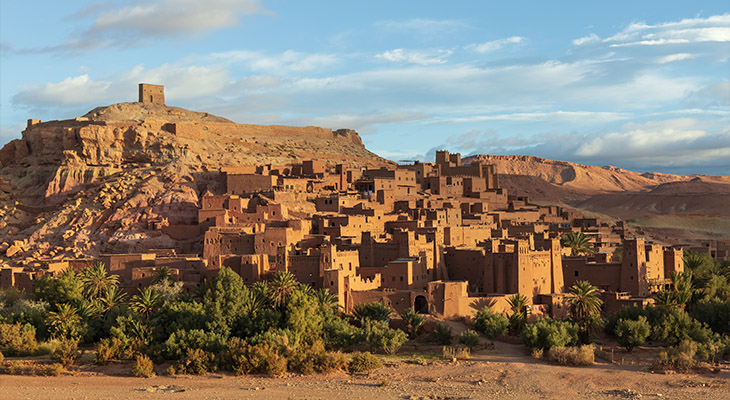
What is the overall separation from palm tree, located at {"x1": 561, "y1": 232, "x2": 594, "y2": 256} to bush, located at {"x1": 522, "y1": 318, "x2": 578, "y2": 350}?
426 inches

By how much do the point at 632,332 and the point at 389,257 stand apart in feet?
37.5

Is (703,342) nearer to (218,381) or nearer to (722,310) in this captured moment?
(722,310)

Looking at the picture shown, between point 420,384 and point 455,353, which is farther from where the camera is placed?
point 455,353

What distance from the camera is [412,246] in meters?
38.7

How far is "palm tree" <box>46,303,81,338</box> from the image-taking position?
35.5 metres

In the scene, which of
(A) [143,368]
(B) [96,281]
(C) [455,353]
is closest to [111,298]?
(B) [96,281]

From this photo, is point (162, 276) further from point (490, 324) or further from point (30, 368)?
point (490, 324)

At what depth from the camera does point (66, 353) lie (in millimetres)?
33125

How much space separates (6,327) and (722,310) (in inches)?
1225

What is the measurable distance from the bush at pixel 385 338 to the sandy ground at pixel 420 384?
2.90 feet

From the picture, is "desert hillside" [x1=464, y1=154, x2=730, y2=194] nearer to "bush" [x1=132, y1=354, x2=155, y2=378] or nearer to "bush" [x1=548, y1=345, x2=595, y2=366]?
"bush" [x1=548, y1=345, x2=595, y2=366]

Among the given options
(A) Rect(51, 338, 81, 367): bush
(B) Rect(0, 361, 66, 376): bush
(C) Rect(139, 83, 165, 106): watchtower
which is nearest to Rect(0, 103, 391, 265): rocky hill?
(C) Rect(139, 83, 165, 106): watchtower

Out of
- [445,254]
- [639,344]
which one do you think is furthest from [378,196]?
[639,344]

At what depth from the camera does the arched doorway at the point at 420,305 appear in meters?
35.9
